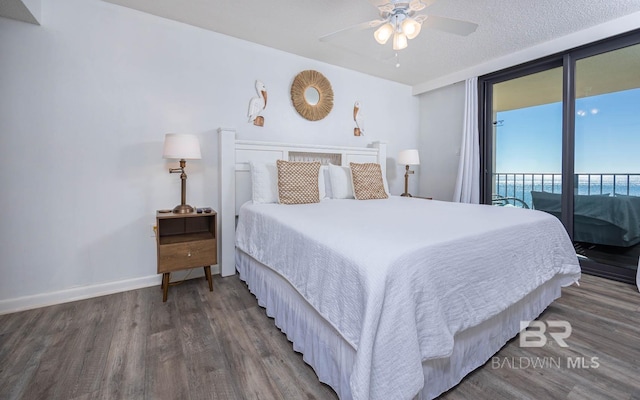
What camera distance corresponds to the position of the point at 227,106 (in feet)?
9.43

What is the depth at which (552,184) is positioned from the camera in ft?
10.5

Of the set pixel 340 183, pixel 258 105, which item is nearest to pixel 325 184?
pixel 340 183

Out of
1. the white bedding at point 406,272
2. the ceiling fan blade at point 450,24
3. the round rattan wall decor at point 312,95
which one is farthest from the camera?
the round rattan wall decor at point 312,95

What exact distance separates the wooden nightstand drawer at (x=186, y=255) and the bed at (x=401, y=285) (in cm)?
37

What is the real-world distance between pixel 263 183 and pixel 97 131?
1.40 meters

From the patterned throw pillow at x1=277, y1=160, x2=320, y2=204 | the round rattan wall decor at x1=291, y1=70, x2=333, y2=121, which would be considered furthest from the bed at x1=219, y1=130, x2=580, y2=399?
the round rattan wall decor at x1=291, y1=70, x2=333, y2=121

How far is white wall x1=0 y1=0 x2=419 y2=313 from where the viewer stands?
81.5 inches

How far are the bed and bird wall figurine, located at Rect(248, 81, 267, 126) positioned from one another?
126 centimetres

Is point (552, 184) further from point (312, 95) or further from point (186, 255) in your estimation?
point (186, 255)

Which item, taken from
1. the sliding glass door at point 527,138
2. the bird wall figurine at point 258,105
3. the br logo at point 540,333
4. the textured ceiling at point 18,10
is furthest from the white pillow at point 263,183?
the sliding glass door at point 527,138

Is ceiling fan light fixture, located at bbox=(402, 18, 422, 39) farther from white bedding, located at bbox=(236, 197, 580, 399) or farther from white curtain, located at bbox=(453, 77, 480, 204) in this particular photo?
white curtain, located at bbox=(453, 77, 480, 204)

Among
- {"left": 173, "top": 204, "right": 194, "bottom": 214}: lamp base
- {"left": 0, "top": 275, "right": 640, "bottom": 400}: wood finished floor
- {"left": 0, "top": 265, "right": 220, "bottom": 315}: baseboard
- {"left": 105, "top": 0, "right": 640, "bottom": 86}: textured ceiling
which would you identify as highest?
{"left": 105, "top": 0, "right": 640, "bottom": 86}: textured ceiling

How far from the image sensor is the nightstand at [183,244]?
2.19 meters

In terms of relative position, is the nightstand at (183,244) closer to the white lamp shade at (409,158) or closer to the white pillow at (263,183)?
the white pillow at (263,183)
